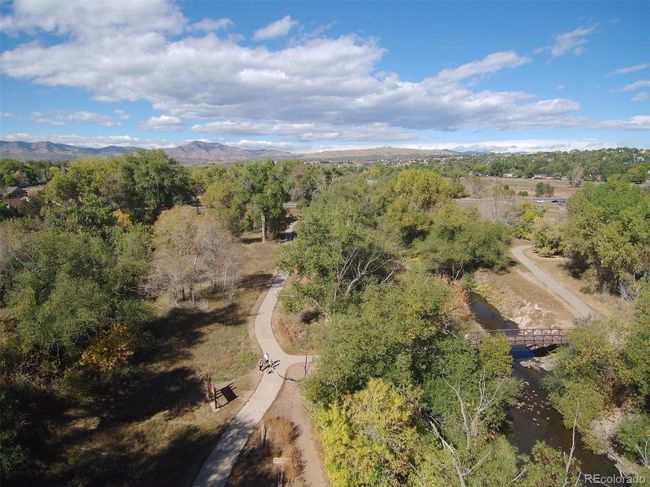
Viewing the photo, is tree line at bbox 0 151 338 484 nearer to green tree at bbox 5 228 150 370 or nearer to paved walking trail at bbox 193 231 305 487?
green tree at bbox 5 228 150 370

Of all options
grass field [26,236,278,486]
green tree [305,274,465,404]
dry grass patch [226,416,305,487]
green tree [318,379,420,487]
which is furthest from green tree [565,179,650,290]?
grass field [26,236,278,486]

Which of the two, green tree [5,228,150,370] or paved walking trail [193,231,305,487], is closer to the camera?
paved walking trail [193,231,305,487]

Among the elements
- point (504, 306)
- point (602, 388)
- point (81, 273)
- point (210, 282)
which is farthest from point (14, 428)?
point (504, 306)

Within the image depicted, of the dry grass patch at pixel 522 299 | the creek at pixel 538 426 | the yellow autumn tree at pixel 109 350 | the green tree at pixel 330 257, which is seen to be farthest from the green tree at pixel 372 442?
the dry grass patch at pixel 522 299

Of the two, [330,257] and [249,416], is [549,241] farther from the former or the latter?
[249,416]

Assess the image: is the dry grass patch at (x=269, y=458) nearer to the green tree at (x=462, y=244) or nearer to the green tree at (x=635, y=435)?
the green tree at (x=635, y=435)

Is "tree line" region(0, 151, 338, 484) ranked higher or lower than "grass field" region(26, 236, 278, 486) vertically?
higher
